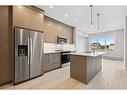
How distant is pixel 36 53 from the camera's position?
4508 mm

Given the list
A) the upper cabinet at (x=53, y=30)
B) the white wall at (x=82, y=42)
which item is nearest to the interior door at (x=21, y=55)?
the upper cabinet at (x=53, y=30)

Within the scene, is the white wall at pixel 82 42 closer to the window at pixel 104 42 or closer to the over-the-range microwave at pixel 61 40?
the window at pixel 104 42

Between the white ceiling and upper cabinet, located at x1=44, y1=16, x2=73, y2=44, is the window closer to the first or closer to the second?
upper cabinet, located at x1=44, y1=16, x2=73, y2=44

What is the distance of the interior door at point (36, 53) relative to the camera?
431 centimetres

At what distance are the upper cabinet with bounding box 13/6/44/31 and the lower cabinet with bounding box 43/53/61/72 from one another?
1.39m

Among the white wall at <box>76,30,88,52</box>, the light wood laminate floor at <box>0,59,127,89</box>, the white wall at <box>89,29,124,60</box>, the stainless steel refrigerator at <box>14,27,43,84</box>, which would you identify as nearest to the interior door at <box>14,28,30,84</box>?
the stainless steel refrigerator at <box>14,27,43,84</box>

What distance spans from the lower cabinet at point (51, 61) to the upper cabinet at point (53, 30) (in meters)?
0.75

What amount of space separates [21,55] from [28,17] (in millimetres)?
1395

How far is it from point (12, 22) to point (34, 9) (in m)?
1.17

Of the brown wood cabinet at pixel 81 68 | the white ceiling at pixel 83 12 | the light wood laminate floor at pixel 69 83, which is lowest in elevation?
the light wood laminate floor at pixel 69 83

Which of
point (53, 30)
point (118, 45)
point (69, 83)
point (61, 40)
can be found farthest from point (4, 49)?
point (118, 45)

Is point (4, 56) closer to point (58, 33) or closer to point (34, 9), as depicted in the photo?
point (34, 9)

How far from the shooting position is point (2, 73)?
363 cm
